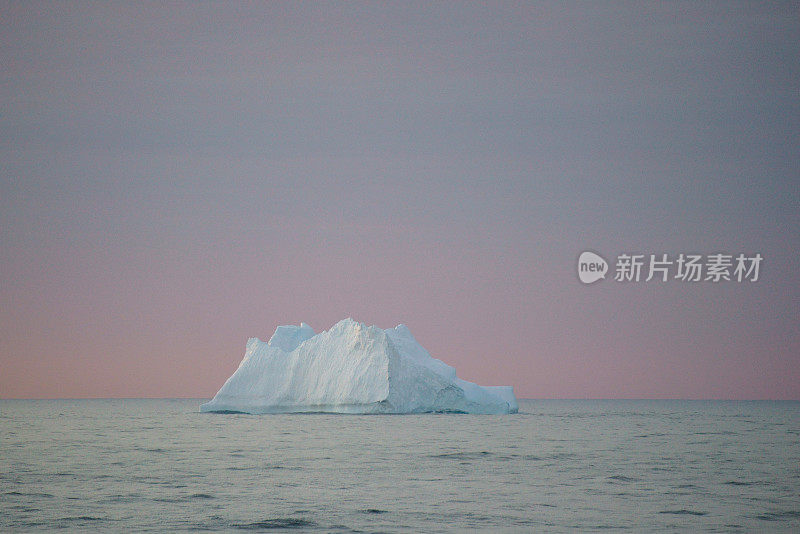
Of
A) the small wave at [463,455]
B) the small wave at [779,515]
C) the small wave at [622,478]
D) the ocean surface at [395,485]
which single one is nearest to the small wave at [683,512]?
the ocean surface at [395,485]

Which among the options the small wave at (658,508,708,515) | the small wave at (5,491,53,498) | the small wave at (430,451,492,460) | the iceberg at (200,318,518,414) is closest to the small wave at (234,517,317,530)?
the small wave at (5,491,53,498)

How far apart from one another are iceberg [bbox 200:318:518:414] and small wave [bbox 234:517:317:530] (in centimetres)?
3219

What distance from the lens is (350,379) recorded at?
4806cm

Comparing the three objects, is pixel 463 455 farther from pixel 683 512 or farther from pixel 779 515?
pixel 779 515

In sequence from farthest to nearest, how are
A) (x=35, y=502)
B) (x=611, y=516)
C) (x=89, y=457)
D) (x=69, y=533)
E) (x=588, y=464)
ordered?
(x=89, y=457)
(x=588, y=464)
(x=35, y=502)
(x=611, y=516)
(x=69, y=533)

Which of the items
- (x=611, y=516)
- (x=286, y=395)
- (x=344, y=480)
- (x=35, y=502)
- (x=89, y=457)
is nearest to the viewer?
(x=611, y=516)

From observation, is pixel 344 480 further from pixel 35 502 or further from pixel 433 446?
pixel 433 446

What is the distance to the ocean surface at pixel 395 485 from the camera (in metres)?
13.5

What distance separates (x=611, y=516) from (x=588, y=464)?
29.5 feet

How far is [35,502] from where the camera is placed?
1527 cm

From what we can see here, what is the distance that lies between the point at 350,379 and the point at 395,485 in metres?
30.2

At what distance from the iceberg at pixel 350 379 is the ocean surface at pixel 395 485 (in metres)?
15.2

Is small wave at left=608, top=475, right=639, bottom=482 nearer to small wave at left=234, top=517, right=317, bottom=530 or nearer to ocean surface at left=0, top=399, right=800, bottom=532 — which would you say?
ocean surface at left=0, top=399, right=800, bottom=532

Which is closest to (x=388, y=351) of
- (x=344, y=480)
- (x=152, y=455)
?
(x=152, y=455)
